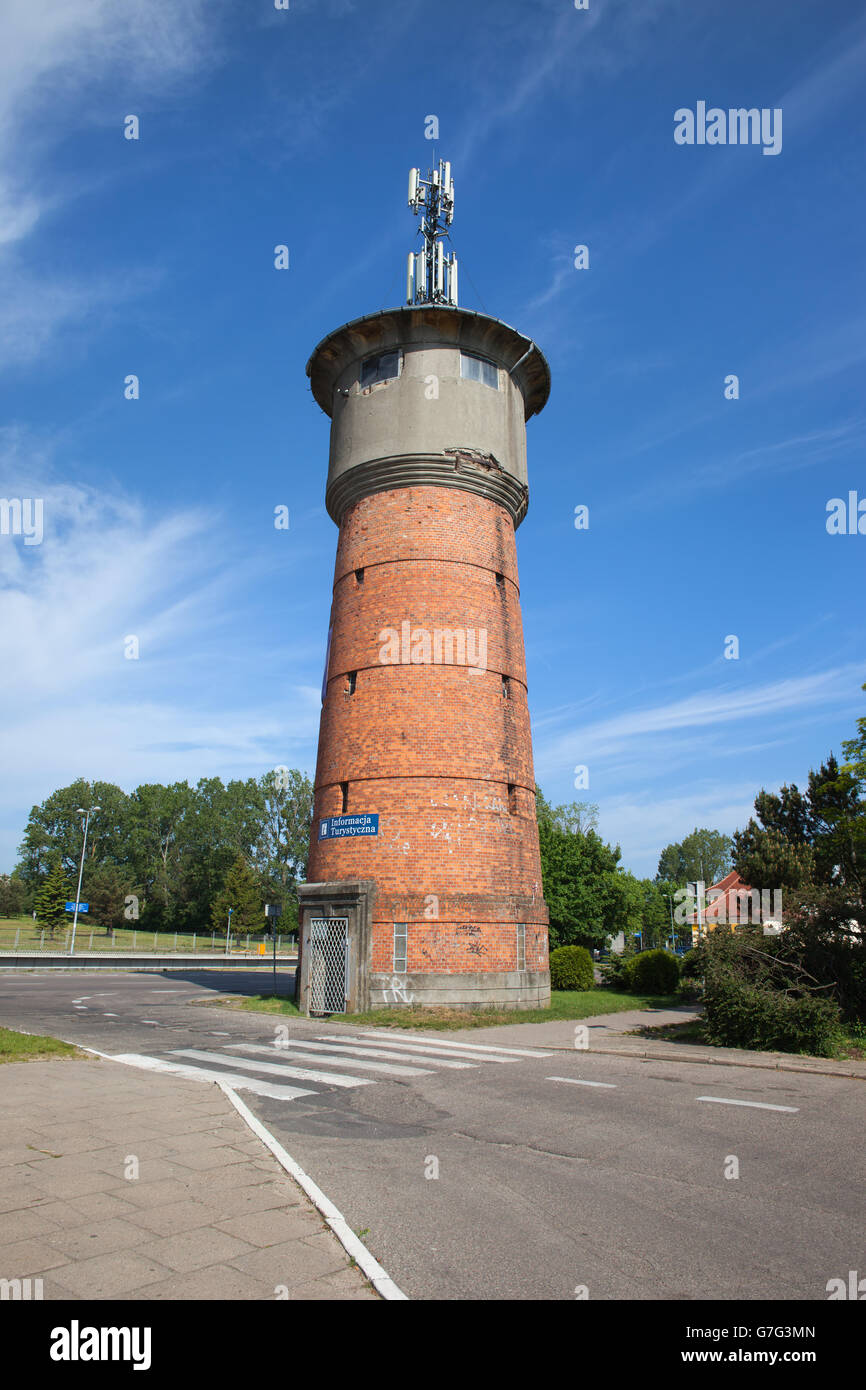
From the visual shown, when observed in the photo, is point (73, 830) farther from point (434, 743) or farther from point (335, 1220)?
point (335, 1220)

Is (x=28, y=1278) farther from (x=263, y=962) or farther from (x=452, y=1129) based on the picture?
(x=263, y=962)

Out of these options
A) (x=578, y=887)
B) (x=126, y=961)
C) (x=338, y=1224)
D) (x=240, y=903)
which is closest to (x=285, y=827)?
(x=240, y=903)

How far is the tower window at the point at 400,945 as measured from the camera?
1841 cm

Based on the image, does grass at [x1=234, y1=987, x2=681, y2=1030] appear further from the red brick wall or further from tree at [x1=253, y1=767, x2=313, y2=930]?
tree at [x1=253, y1=767, x2=313, y2=930]

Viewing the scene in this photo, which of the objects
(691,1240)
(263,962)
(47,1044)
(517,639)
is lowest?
(263,962)

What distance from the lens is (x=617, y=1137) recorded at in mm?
7484

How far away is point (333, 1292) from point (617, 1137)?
14.3 feet

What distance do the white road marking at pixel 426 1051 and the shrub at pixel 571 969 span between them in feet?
43.3

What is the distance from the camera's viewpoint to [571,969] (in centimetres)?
2709

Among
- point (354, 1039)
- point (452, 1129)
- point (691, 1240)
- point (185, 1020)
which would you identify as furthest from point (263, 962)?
point (691, 1240)

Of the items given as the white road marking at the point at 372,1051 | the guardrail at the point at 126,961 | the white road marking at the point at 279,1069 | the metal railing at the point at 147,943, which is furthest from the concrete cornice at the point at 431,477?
the metal railing at the point at 147,943

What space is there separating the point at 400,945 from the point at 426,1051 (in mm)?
5342
